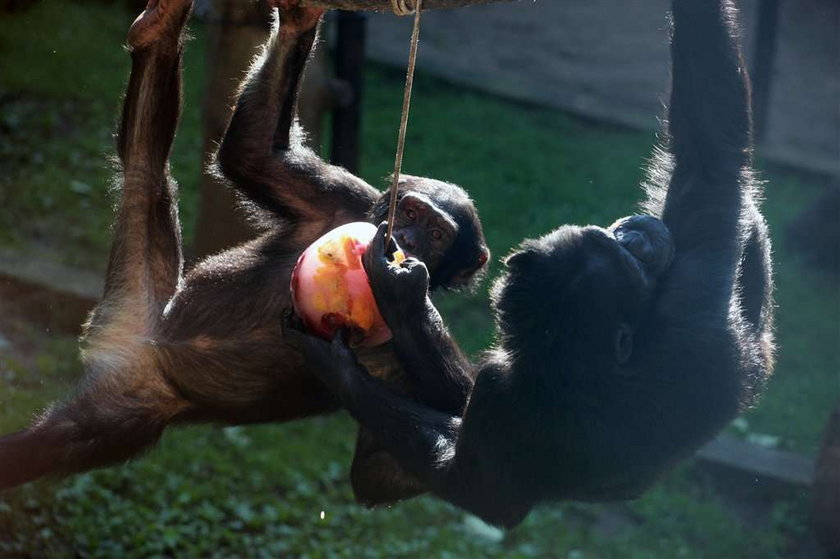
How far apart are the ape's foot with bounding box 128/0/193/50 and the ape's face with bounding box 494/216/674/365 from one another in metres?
1.81

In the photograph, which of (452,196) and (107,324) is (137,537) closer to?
(107,324)

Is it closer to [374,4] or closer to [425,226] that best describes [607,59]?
Result: [425,226]

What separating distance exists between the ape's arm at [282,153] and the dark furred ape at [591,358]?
3.46 feet

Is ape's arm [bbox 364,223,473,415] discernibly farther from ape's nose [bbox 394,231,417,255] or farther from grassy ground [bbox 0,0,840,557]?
grassy ground [bbox 0,0,840,557]

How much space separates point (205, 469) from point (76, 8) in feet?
29.6

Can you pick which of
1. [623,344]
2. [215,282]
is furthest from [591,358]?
[215,282]

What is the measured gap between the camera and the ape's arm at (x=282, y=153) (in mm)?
5520

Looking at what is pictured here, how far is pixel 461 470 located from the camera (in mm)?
4789

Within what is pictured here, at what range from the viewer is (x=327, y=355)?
4707mm

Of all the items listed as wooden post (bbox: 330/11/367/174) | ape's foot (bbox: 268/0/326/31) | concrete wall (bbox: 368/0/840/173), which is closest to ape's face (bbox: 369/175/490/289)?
ape's foot (bbox: 268/0/326/31)

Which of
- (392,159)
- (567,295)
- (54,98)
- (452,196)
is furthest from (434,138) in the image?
(567,295)

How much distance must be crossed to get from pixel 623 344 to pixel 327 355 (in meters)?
1.19

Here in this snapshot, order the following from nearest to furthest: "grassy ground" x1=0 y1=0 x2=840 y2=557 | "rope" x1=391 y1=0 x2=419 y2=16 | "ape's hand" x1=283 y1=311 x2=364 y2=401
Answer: "rope" x1=391 y1=0 x2=419 y2=16 < "ape's hand" x1=283 y1=311 x2=364 y2=401 < "grassy ground" x1=0 y1=0 x2=840 y2=557

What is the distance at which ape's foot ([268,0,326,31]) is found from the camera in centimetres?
530
